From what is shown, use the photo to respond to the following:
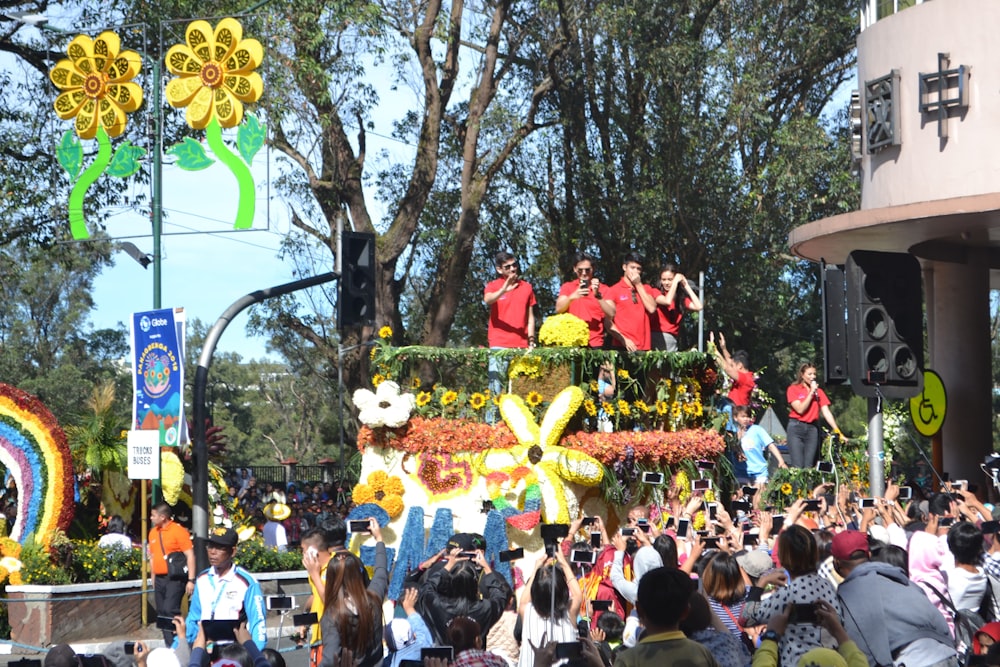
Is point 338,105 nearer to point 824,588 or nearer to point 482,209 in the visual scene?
point 482,209

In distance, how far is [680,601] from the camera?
5.49 meters

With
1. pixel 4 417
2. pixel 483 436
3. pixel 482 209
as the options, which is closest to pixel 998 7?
pixel 483 436

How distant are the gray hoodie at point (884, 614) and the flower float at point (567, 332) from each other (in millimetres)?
7390

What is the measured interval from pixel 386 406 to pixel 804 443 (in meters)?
5.01

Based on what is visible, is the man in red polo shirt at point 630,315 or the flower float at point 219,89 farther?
the flower float at point 219,89

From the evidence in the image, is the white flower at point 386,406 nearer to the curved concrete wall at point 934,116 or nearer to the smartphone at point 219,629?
the curved concrete wall at point 934,116

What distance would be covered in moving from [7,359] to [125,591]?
38.6 metres

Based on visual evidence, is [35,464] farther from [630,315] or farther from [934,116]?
[934,116]

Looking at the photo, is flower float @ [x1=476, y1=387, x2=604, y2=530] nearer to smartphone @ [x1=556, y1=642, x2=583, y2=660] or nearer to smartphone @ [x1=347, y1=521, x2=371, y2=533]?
smartphone @ [x1=347, y1=521, x2=371, y2=533]

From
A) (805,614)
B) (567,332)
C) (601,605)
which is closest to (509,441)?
(567,332)

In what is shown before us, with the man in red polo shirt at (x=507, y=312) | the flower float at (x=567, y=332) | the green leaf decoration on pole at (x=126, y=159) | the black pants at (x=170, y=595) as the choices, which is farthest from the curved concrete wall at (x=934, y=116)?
the green leaf decoration on pole at (x=126, y=159)

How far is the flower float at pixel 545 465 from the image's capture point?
14.1m

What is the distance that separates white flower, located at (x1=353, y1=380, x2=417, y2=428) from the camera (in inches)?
576

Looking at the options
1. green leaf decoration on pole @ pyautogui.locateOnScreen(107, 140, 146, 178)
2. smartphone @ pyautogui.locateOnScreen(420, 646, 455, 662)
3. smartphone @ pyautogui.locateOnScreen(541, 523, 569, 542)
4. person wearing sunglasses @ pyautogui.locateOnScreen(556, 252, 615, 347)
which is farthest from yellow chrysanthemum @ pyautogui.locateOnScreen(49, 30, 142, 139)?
smartphone @ pyautogui.locateOnScreen(420, 646, 455, 662)
